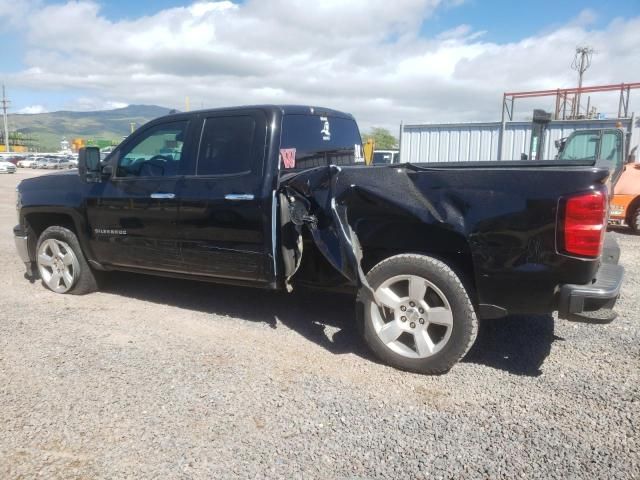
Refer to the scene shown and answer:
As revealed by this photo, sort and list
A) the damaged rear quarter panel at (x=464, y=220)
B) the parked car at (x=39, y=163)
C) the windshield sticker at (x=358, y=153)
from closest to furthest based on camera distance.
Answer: the damaged rear quarter panel at (x=464, y=220) → the windshield sticker at (x=358, y=153) → the parked car at (x=39, y=163)

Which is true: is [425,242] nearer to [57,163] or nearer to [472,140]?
[472,140]

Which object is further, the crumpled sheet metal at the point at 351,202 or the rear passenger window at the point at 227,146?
the rear passenger window at the point at 227,146

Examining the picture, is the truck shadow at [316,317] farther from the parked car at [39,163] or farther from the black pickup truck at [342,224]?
the parked car at [39,163]

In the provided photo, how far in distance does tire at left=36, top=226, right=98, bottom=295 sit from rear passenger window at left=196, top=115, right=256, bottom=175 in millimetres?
1875

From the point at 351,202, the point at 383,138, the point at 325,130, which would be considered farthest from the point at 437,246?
the point at 383,138

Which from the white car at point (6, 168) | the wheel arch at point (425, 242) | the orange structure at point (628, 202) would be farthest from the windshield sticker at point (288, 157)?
the white car at point (6, 168)

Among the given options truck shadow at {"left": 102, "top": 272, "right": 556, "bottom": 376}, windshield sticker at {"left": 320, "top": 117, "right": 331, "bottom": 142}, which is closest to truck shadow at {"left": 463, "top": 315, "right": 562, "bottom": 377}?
truck shadow at {"left": 102, "top": 272, "right": 556, "bottom": 376}

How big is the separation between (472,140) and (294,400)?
16.0 m

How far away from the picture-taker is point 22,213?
18.4 feet

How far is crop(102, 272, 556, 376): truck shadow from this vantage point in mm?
3967

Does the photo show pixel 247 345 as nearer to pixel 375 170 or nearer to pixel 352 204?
pixel 352 204

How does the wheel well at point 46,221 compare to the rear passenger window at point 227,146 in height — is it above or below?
below

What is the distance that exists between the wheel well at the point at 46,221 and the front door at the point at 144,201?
18.4 inches

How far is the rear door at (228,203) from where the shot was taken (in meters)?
4.11
